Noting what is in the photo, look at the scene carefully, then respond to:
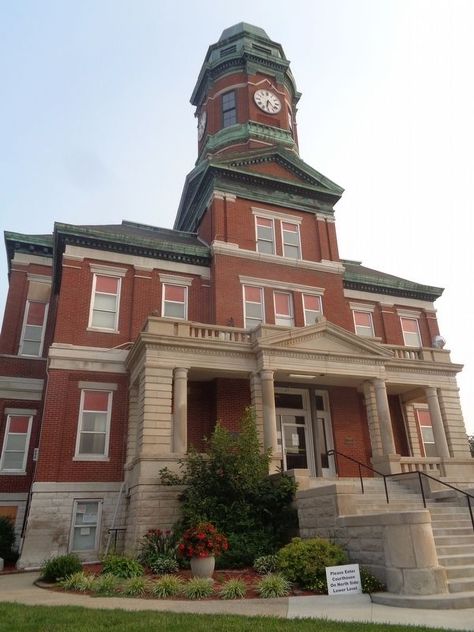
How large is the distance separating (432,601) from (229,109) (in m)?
31.2

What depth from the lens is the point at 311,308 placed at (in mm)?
25016

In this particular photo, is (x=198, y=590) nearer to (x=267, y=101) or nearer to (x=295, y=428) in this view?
(x=295, y=428)

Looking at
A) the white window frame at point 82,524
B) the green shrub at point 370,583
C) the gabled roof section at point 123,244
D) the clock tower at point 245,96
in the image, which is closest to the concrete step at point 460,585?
the green shrub at point 370,583

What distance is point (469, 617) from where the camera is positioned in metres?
7.49

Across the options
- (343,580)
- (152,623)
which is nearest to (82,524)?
(343,580)

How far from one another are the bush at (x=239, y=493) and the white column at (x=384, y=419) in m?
6.19

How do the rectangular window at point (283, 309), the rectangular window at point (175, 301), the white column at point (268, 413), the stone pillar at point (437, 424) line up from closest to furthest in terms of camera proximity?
the white column at point (268, 413)
the stone pillar at point (437, 424)
the rectangular window at point (175, 301)
the rectangular window at point (283, 309)

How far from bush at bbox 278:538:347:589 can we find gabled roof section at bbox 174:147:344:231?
1881 cm

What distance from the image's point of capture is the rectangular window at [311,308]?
24.8 metres

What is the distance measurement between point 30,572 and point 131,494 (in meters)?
3.78

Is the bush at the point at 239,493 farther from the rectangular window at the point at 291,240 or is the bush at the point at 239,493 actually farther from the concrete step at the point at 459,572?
the rectangular window at the point at 291,240

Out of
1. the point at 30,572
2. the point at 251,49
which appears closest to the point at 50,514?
the point at 30,572

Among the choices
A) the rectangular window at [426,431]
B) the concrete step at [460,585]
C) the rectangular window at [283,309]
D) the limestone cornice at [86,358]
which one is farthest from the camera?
the rectangular window at [426,431]

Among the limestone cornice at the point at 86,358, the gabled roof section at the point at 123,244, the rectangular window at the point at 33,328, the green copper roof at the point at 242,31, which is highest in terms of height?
the green copper roof at the point at 242,31
